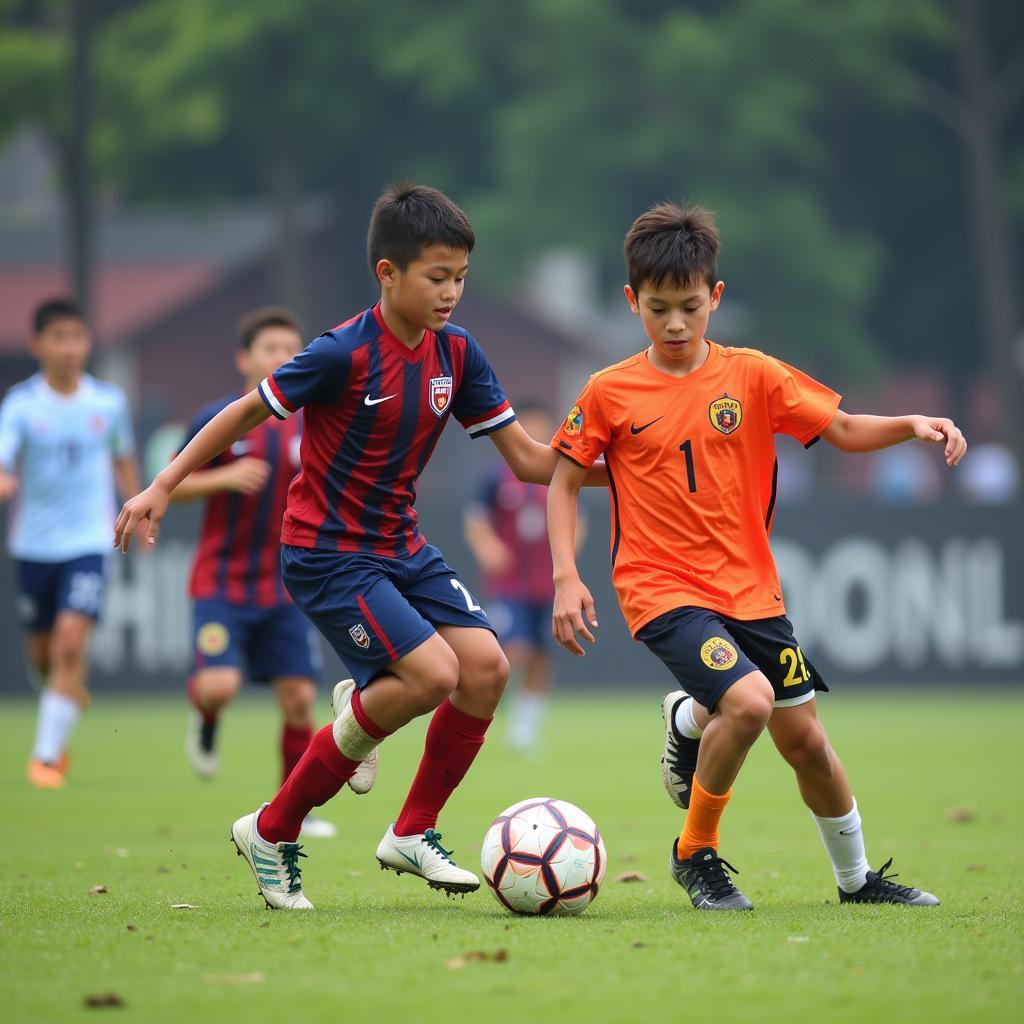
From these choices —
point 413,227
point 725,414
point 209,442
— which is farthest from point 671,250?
point 209,442

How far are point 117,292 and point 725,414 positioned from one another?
33.4 meters

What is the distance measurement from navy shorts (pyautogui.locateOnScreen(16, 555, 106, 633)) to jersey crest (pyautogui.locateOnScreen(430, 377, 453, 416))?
4.97m

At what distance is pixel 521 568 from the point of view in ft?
46.6

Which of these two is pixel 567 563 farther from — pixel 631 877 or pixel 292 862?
pixel 631 877

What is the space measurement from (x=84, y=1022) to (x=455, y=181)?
30324mm

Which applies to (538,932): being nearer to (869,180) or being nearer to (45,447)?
(45,447)

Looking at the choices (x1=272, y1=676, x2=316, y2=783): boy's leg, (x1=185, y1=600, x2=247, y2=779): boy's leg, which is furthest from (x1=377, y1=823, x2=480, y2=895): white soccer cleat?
(x1=185, y1=600, x2=247, y2=779): boy's leg

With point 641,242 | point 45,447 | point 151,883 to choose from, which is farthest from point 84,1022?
point 45,447

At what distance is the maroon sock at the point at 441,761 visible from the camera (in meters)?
6.12

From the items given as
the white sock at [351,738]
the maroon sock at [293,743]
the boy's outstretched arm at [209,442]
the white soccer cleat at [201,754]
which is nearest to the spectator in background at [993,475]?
the white soccer cleat at [201,754]

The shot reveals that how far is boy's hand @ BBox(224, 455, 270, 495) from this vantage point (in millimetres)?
8352

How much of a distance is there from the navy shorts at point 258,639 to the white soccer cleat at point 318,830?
685mm

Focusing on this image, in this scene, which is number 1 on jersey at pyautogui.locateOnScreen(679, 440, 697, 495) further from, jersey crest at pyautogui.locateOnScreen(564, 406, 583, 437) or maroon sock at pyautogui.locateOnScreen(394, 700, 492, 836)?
maroon sock at pyautogui.locateOnScreen(394, 700, 492, 836)

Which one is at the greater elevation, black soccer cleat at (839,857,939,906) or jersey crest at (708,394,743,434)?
jersey crest at (708,394,743,434)
